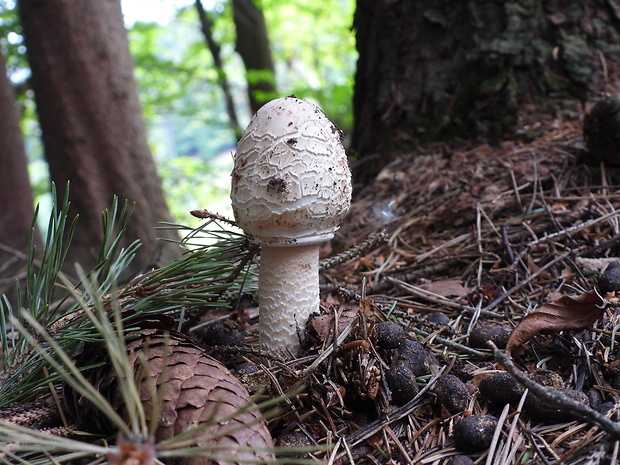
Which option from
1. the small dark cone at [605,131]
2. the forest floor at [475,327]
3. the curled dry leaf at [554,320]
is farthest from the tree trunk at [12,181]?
the small dark cone at [605,131]

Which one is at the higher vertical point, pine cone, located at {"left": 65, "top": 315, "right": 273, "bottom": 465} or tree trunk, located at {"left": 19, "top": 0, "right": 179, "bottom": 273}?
tree trunk, located at {"left": 19, "top": 0, "right": 179, "bottom": 273}

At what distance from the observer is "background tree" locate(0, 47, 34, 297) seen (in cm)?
569

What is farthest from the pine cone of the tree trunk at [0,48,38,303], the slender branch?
the tree trunk at [0,48,38,303]

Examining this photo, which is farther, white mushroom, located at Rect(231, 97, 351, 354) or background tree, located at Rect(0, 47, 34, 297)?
background tree, located at Rect(0, 47, 34, 297)

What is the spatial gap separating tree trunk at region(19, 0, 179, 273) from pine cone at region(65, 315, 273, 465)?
10.8 feet

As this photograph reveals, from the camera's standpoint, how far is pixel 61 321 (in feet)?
A: 5.35

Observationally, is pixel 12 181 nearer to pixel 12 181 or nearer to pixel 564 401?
pixel 12 181

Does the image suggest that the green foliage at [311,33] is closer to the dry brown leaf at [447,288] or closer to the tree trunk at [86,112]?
the tree trunk at [86,112]

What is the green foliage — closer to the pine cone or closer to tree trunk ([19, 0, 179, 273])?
tree trunk ([19, 0, 179, 273])

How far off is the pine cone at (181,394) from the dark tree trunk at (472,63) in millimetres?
2666

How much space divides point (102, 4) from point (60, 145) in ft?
5.25

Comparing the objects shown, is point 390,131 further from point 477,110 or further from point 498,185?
point 498,185

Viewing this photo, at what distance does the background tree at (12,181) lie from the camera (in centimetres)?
569

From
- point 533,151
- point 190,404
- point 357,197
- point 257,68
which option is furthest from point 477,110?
point 257,68
